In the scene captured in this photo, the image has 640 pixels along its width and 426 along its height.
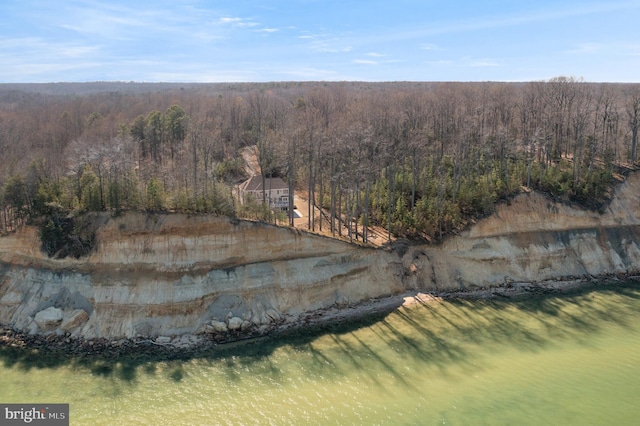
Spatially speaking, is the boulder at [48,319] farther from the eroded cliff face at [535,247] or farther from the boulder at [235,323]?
the eroded cliff face at [535,247]

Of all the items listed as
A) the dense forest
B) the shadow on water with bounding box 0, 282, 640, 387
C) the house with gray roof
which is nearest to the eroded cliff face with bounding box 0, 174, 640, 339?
the dense forest

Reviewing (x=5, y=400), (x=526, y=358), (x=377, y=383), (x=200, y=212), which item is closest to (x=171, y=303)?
(x=200, y=212)

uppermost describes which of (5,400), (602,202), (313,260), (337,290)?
(602,202)

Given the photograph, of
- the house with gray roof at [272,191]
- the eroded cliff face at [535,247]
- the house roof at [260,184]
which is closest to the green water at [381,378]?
the eroded cliff face at [535,247]

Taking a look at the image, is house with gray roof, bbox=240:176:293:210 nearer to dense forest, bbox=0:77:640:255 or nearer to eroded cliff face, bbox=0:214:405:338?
dense forest, bbox=0:77:640:255

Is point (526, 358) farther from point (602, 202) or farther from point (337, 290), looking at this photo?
point (602, 202)

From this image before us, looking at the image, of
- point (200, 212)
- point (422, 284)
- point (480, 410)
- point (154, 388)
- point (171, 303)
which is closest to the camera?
point (480, 410)
